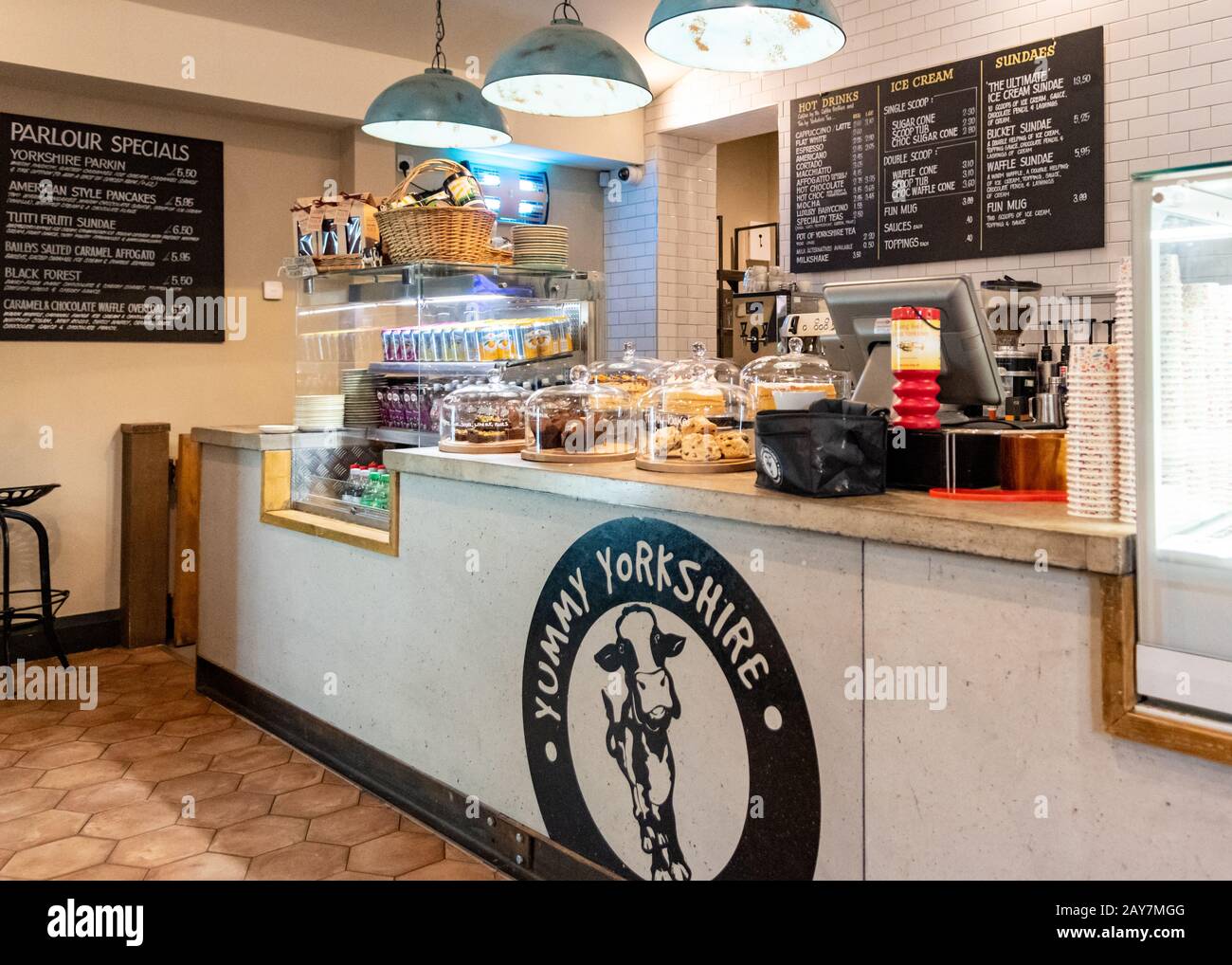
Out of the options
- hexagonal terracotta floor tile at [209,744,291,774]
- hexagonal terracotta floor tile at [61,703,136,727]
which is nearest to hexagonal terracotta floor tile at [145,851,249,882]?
hexagonal terracotta floor tile at [209,744,291,774]

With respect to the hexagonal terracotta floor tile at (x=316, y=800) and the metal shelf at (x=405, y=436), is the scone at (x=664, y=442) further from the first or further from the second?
the hexagonal terracotta floor tile at (x=316, y=800)

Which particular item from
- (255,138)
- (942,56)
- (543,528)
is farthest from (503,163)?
(543,528)

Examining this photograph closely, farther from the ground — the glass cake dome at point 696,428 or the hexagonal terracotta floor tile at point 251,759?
the glass cake dome at point 696,428

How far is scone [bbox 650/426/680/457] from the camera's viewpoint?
8.44 ft

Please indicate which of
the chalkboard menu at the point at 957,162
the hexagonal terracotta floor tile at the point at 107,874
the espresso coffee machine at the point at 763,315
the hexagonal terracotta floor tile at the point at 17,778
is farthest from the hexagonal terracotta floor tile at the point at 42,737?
the chalkboard menu at the point at 957,162

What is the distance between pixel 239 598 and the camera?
4.11 m

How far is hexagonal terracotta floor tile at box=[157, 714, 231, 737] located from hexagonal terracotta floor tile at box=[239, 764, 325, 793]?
0.56 metres

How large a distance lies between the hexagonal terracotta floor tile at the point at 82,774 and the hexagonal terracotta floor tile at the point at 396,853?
1138 mm

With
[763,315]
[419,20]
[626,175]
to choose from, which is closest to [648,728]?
[763,315]

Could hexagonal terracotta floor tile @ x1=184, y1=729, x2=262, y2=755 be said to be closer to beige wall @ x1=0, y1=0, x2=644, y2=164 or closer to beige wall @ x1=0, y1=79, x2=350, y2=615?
beige wall @ x1=0, y1=79, x2=350, y2=615

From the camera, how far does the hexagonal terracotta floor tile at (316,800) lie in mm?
3152

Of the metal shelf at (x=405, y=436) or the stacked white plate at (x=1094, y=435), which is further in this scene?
the metal shelf at (x=405, y=436)

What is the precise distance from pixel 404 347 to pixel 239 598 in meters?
1.26
